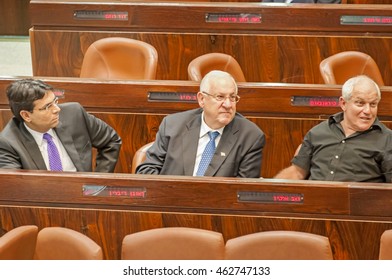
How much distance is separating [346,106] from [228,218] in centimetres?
75

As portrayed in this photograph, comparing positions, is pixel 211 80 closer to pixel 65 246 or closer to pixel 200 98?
pixel 200 98

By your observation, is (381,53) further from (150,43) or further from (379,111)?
(150,43)

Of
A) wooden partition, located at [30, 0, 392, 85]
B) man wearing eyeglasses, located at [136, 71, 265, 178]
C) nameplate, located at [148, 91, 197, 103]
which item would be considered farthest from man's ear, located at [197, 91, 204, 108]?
wooden partition, located at [30, 0, 392, 85]

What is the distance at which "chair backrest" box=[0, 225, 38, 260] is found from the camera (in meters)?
2.40

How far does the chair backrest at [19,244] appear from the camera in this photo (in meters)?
2.40

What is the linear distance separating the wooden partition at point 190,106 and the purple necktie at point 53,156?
437 mm

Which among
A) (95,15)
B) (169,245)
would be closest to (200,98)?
(169,245)

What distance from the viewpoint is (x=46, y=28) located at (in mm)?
4391

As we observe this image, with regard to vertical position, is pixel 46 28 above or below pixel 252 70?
above

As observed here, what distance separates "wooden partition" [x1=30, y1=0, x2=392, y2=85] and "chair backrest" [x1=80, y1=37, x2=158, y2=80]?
16cm

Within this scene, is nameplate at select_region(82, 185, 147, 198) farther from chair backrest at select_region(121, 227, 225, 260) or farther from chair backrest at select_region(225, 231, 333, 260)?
chair backrest at select_region(225, 231, 333, 260)

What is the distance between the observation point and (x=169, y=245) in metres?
2.50

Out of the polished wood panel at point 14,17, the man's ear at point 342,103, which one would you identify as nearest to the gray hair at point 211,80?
the man's ear at point 342,103
